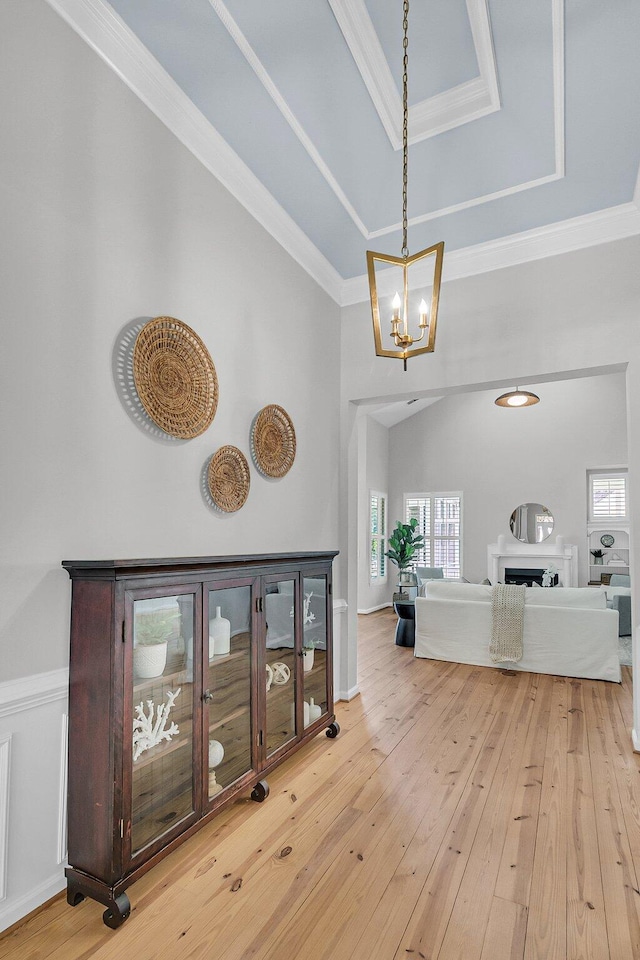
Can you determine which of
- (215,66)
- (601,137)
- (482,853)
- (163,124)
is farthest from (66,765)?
(601,137)

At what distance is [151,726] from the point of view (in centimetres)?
201

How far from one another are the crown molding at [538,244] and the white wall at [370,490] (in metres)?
4.88

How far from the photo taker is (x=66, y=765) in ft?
6.42

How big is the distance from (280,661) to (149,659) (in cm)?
103

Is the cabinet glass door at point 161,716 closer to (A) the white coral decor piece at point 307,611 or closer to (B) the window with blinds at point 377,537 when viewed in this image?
(A) the white coral decor piece at point 307,611

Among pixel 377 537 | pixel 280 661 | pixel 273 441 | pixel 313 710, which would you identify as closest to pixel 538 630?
pixel 313 710

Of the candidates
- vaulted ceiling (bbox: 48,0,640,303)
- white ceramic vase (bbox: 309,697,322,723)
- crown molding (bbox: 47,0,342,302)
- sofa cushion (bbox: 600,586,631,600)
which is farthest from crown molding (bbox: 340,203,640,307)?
sofa cushion (bbox: 600,586,631,600)

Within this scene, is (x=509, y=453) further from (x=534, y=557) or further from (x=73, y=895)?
(x=73, y=895)

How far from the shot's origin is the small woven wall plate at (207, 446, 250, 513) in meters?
2.87

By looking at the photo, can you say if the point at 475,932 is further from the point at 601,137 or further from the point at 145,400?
the point at 601,137

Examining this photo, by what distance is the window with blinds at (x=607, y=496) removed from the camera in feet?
28.9

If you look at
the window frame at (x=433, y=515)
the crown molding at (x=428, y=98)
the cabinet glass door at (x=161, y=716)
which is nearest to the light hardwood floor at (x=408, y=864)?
the cabinet glass door at (x=161, y=716)

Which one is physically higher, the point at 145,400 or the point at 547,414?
the point at 547,414

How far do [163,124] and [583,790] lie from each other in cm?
406
